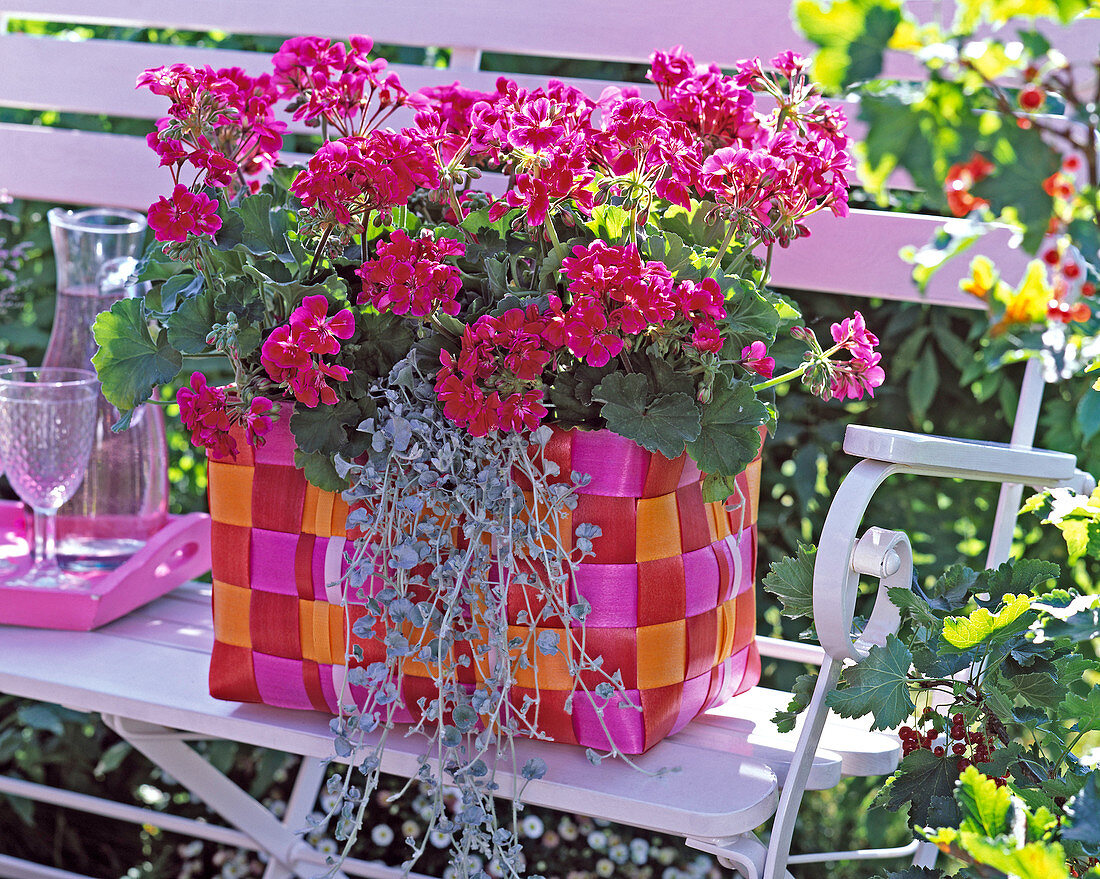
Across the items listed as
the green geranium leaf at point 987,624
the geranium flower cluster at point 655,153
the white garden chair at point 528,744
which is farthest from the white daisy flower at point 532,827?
the geranium flower cluster at point 655,153

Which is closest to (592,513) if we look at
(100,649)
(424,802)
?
(100,649)

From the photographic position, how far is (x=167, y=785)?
193 cm

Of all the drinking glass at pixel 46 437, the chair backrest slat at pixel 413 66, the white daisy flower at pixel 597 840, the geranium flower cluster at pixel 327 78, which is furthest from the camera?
the white daisy flower at pixel 597 840

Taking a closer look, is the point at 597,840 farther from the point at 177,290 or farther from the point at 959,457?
the point at 177,290

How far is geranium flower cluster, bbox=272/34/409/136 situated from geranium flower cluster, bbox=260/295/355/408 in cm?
26

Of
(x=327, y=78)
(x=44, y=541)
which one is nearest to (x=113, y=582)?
(x=44, y=541)

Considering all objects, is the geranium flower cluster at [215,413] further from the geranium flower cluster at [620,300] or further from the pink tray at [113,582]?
the pink tray at [113,582]

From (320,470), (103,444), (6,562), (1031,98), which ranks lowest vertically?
(6,562)

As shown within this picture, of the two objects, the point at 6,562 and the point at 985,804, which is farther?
the point at 6,562

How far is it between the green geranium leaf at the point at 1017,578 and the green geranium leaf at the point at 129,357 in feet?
2.43

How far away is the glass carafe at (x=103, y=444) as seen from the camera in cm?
133

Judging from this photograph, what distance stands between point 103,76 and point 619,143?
1.08 meters

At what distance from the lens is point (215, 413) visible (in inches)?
34.2

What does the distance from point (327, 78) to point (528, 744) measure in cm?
64
